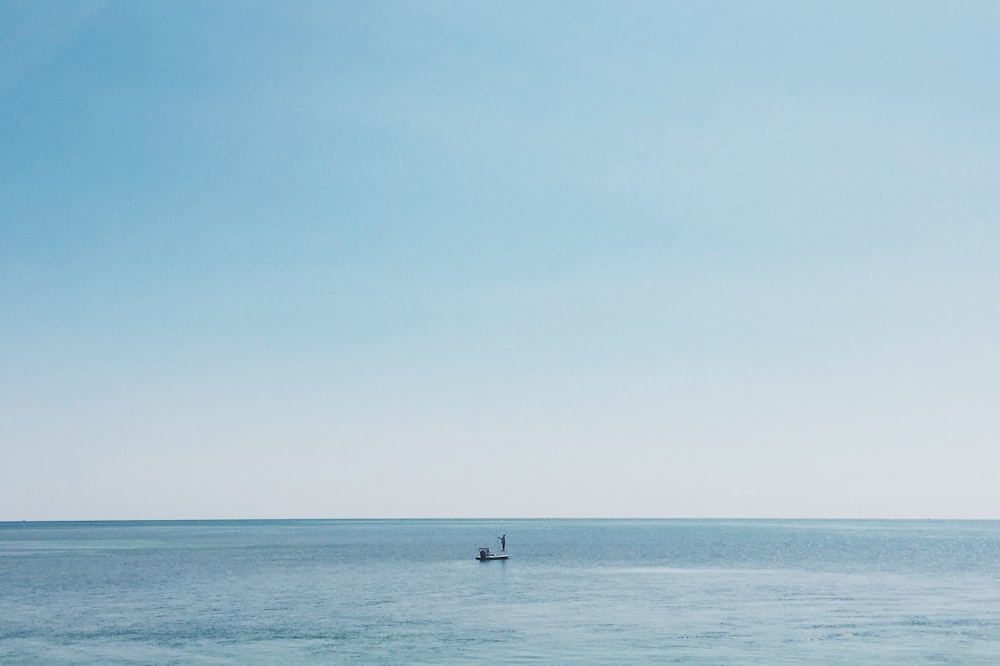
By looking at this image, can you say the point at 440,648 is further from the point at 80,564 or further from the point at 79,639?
the point at 80,564

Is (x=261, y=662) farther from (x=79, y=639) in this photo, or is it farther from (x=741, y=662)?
(x=741, y=662)

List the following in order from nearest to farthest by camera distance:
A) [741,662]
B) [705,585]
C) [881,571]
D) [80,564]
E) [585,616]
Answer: [741,662] → [585,616] → [705,585] → [881,571] → [80,564]

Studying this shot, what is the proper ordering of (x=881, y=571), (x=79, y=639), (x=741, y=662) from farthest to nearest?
(x=881, y=571)
(x=79, y=639)
(x=741, y=662)

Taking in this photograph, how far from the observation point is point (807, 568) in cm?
10669

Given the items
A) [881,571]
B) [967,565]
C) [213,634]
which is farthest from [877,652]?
[967,565]

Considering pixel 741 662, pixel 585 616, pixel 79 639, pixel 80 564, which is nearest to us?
pixel 741 662

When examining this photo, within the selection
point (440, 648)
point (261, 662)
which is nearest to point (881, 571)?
point (440, 648)

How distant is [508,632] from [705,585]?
3556cm

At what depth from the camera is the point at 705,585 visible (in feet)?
268

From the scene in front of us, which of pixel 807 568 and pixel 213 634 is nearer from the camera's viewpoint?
pixel 213 634

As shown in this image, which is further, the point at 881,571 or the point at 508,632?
the point at 881,571

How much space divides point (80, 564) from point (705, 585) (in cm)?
7826

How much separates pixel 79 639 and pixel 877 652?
138 feet

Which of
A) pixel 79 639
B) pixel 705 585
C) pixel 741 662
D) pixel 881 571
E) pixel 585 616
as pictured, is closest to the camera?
pixel 741 662
